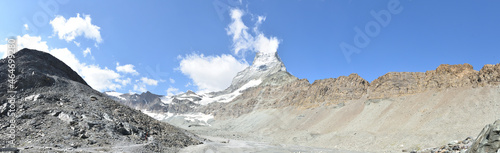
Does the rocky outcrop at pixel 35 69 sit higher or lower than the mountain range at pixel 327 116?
higher

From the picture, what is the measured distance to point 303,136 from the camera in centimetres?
6875

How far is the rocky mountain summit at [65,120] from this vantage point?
23906mm

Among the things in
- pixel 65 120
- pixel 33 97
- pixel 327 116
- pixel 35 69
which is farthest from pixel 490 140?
pixel 327 116

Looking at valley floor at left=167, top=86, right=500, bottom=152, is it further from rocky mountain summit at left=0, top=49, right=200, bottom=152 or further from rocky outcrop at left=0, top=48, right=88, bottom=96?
rocky outcrop at left=0, top=48, right=88, bottom=96

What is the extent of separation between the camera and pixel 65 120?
27.4 metres

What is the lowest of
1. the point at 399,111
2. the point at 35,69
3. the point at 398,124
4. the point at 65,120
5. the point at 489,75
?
the point at 398,124

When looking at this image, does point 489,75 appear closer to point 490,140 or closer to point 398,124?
point 398,124

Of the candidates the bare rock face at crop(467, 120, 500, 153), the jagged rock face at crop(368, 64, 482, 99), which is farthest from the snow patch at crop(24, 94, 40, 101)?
the jagged rock face at crop(368, 64, 482, 99)

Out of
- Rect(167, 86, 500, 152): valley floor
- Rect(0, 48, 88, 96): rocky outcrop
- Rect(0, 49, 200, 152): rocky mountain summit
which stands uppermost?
Rect(0, 48, 88, 96): rocky outcrop

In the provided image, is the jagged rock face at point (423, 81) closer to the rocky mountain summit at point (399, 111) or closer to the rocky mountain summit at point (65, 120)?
the rocky mountain summit at point (399, 111)

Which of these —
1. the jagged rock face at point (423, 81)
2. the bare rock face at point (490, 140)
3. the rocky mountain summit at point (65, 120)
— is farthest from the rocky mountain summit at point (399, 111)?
the rocky mountain summit at point (65, 120)

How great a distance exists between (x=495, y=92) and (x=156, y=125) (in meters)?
66.5

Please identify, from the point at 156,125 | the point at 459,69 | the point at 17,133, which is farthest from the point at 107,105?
the point at 459,69

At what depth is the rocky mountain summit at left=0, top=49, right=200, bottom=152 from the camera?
23906 mm
